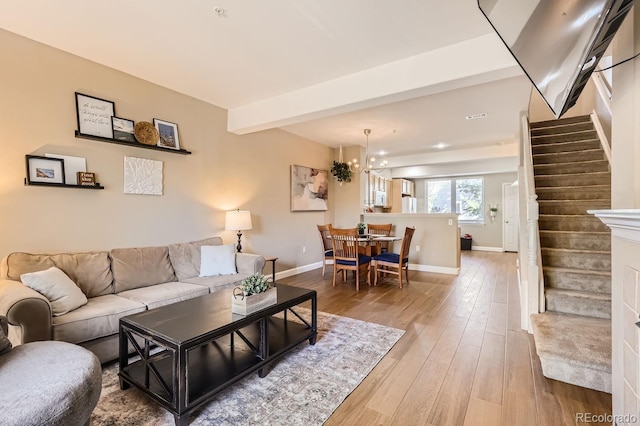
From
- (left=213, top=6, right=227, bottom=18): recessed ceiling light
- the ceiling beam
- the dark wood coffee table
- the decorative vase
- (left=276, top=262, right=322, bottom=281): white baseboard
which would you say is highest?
(left=213, top=6, right=227, bottom=18): recessed ceiling light

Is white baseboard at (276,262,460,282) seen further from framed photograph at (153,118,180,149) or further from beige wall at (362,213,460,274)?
framed photograph at (153,118,180,149)

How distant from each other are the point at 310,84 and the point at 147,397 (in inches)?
127

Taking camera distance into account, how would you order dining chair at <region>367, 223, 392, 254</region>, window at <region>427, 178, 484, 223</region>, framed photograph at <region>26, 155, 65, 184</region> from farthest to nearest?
window at <region>427, 178, 484, 223</region>, dining chair at <region>367, 223, 392, 254</region>, framed photograph at <region>26, 155, 65, 184</region>

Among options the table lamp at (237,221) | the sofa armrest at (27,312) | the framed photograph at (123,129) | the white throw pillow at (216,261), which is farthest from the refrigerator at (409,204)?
the sofa armrest at (27,312)

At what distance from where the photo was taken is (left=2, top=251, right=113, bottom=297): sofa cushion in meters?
2.37

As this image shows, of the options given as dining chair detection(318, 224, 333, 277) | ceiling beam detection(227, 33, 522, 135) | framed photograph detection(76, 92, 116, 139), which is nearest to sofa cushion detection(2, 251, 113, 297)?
framed photograph detection(76, 92, 116, 139)

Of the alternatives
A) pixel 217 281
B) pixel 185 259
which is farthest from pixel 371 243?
pixel 185 259

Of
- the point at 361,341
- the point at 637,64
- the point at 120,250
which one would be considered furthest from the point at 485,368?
the point at 120,250

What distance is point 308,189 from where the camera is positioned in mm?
5867

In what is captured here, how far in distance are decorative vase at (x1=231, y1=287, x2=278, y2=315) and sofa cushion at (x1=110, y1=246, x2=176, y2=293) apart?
4.72ft

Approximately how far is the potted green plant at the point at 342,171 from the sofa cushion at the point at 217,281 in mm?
3550

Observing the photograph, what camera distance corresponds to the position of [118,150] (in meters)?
3.15

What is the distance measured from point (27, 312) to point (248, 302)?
1.36 meters

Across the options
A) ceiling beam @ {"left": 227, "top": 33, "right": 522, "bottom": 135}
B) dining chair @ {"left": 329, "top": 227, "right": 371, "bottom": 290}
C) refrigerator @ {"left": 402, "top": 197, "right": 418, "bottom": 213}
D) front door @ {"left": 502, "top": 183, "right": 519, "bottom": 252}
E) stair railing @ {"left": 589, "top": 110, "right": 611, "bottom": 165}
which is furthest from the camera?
refrigerator @ {"left": 402, "top": 197, "right": 418, "bottom": 213}
